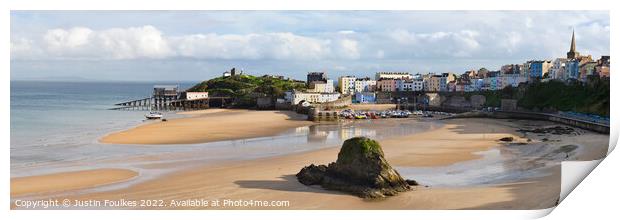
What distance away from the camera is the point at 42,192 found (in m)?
8.87

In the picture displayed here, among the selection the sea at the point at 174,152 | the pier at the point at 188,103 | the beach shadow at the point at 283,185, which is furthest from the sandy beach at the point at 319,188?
the pier at the point at 188,103

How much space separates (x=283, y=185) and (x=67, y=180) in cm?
367

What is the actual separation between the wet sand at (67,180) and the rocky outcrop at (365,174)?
3.74 m

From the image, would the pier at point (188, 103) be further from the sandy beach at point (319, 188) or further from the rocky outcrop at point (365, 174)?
the rocky outcrop at point (365, 174)

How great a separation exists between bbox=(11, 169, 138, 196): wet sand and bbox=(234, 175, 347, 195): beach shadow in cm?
226

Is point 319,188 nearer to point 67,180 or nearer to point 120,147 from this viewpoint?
point 67,180

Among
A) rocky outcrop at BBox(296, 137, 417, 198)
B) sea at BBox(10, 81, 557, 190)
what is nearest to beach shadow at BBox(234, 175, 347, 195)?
rocky outcrop at BBox(296, 137, 417, 198)

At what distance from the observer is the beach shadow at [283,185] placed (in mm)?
8766

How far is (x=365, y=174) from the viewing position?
8531 millimetres

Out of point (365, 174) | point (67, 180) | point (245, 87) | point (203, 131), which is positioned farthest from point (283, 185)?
point (245, 87)
